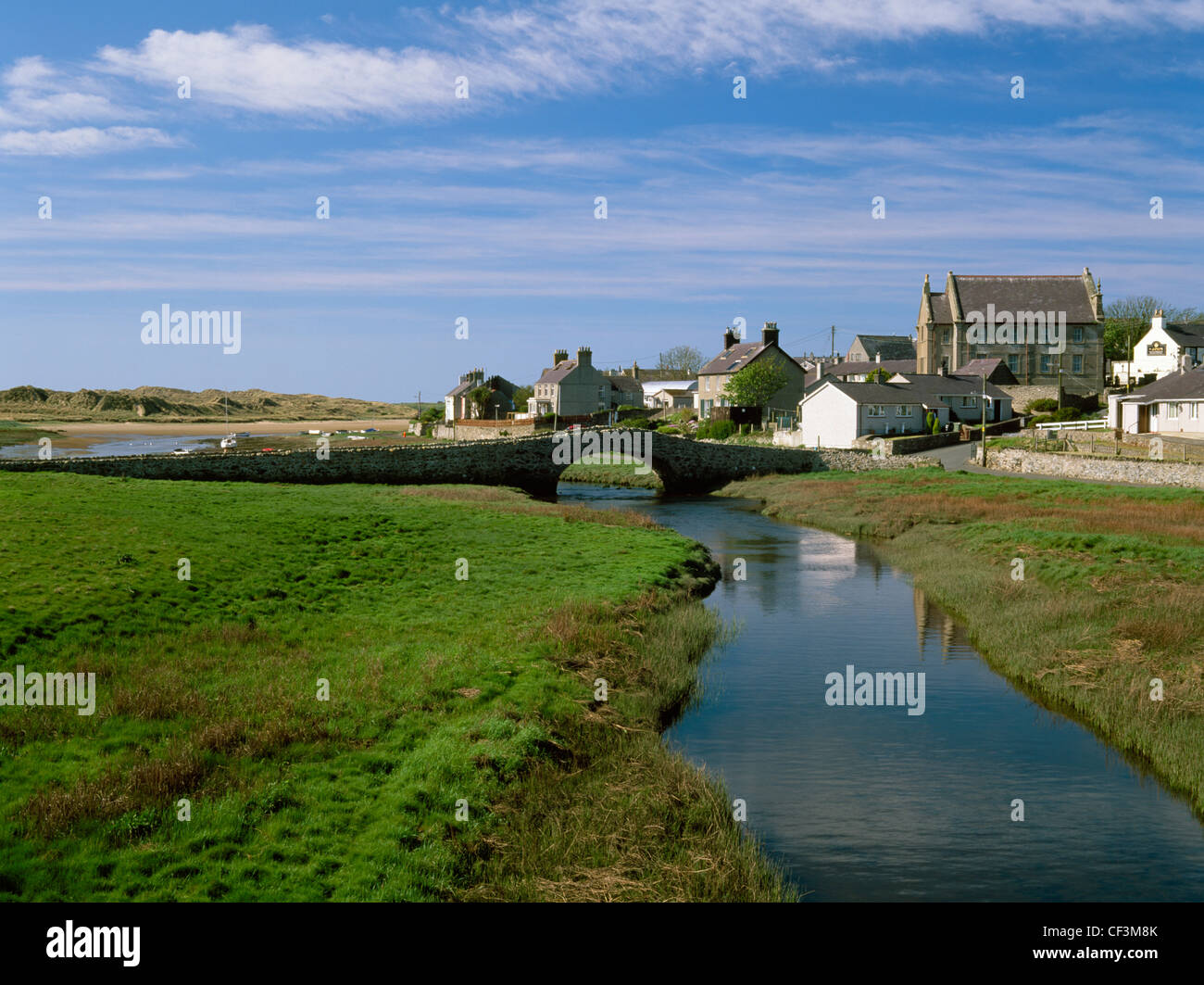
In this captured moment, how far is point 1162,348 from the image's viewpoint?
417 ft

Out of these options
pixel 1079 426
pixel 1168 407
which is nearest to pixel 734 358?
pixel 1079 426

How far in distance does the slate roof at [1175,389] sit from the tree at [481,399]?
94464 millimetres

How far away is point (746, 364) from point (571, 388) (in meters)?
30.0

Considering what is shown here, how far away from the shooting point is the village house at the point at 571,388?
5536 inches

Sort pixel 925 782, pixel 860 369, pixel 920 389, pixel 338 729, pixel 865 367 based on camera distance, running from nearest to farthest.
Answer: pixel 338 729 < pixel 925 782 < pixel 920 389 < pixel 865 367 < pixel 860 369

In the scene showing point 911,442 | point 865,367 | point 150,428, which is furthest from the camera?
point 150,428

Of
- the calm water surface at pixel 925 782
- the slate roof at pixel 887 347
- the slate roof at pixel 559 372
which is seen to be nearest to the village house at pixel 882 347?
the slate roof at pixel 887 347

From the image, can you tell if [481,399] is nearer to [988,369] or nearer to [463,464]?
[988,369]

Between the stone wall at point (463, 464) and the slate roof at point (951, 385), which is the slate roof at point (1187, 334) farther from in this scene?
the stone wall at point (463, 464)

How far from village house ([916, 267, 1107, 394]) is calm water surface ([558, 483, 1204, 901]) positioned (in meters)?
96.0

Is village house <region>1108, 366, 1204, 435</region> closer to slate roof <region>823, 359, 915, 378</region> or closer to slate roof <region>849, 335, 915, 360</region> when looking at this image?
slate roof <region>823, 359, 915, 378</region>

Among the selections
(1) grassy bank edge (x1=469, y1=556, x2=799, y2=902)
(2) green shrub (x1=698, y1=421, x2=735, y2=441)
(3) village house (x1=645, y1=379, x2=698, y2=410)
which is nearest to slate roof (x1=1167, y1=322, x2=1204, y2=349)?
(2) green shrub (x1=698, y1=421, x2=735, y2=441)

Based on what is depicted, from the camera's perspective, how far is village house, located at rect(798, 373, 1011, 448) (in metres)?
94.4
